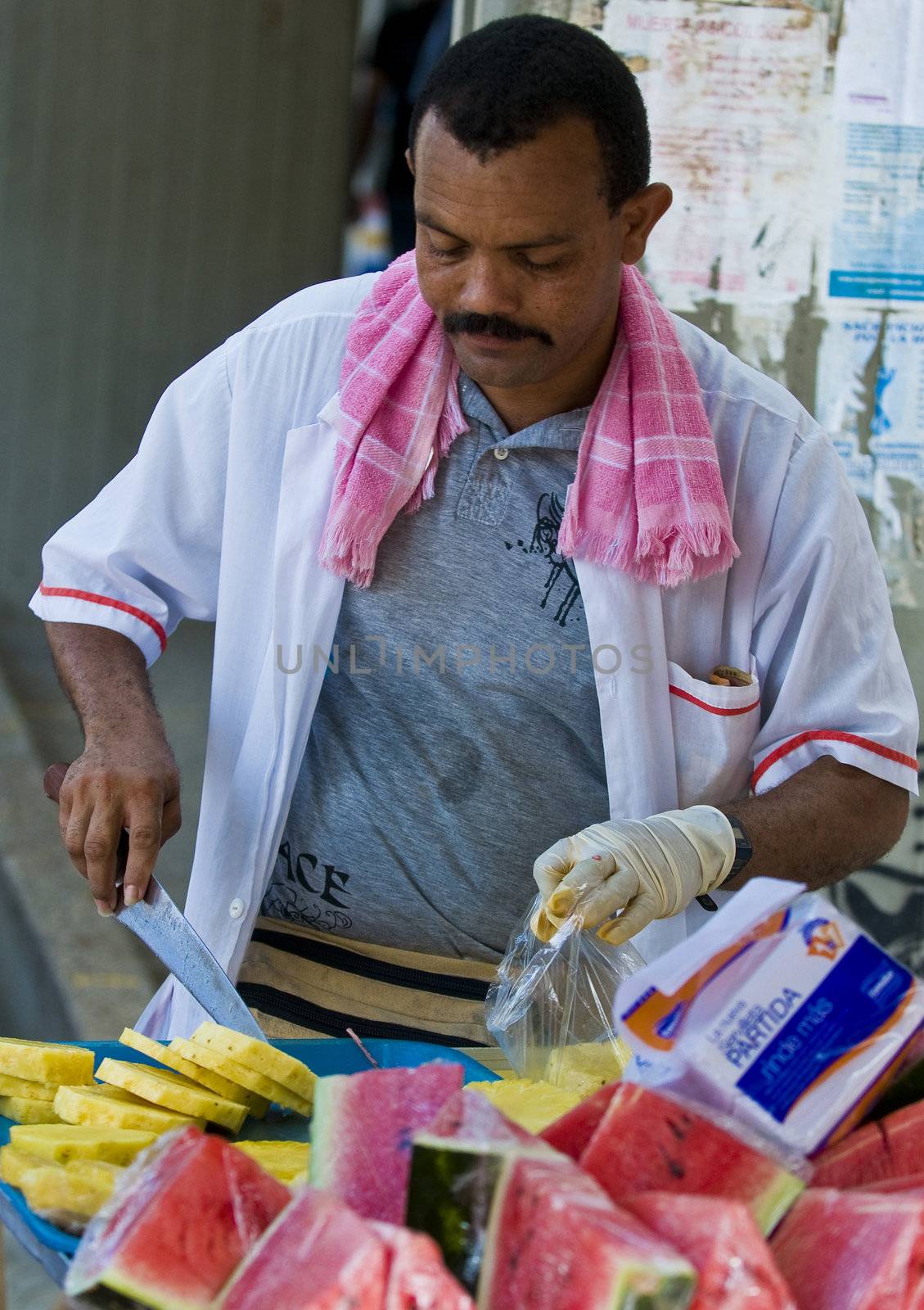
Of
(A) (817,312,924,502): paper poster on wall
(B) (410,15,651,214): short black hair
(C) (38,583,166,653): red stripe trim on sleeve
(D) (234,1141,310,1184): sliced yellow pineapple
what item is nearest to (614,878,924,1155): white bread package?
(D) (234,1141,310,1184): sliced yellow pineapple

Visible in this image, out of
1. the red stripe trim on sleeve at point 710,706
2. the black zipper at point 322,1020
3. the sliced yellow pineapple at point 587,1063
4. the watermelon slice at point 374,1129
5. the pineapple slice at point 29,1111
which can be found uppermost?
the watermelon slice at point 374,1129

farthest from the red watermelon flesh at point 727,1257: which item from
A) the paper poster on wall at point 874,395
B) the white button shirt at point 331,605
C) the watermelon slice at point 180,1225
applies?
the paper poster on wall at point 874,395

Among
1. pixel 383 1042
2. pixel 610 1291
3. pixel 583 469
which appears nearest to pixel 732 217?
pixel 583 469

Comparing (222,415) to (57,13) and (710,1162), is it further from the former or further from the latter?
(57,13)

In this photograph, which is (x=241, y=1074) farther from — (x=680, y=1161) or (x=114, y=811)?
(x=680, y=1161)

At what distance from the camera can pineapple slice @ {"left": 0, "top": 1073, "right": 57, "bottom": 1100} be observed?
5.52 ft

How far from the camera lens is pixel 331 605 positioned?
2.37 meters

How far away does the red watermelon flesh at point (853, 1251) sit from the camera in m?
1.12

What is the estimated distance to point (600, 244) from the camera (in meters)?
2.15

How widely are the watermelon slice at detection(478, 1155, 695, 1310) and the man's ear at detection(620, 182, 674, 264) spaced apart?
1.52 meters

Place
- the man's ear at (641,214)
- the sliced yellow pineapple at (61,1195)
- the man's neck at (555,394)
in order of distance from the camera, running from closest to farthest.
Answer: the sliced yellow pineapple at (61,1195)
the man's ear at (641,214)
the man's neck at (555,394)

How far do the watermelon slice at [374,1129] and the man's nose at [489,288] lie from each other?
1078 mm

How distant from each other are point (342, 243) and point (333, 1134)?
16.6 feet

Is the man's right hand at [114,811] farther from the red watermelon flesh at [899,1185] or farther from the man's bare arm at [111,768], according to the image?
the red watermelon flesh at [899,1185]
